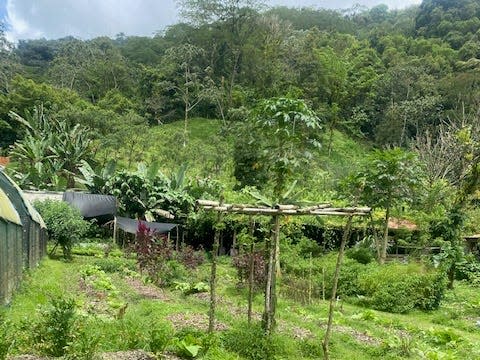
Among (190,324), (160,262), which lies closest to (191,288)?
(160,262)

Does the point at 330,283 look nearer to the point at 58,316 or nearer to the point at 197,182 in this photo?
the point at 58,316

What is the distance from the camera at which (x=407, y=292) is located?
13.3m

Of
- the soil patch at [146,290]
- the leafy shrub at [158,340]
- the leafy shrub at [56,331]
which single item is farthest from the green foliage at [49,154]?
the leafy shrub at [158,340]

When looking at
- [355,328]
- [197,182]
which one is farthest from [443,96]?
[355,328]

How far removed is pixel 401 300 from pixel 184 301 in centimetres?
572

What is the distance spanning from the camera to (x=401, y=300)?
43.0ft

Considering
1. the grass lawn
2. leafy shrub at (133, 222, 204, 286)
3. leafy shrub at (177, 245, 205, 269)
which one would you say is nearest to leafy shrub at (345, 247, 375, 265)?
the grass lawn

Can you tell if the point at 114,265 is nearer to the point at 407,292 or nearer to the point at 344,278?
the point at 344,278

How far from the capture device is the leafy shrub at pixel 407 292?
43.0ft

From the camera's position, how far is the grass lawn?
6301mm

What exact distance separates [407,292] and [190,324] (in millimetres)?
6961

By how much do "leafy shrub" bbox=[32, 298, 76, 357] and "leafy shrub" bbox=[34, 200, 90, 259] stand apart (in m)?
11.0

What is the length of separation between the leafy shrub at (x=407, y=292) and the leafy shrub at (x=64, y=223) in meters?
9.77

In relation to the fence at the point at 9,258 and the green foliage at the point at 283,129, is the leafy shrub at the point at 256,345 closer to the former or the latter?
the green foliage at the point at 283,129
